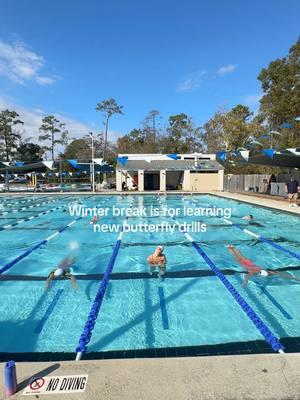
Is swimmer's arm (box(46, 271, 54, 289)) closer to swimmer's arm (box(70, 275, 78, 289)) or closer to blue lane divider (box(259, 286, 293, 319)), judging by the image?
swimmer's arm (box(70, 275, 78, 289))

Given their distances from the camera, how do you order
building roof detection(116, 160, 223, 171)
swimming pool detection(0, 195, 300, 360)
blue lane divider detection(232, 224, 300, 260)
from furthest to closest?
building roof detection(116, 160, 223, 171)
blue lane divider detection(232, 224, 300, 260)
swimming pool detection(0, 195, 300, 360)

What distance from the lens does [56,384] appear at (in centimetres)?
208

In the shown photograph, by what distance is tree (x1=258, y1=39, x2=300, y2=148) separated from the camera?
84.8 ft

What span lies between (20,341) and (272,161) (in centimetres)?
1811

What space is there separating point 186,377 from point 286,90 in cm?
3057

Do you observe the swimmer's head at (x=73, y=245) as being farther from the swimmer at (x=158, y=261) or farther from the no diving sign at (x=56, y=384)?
the no diving sign at (x=56, y=384)

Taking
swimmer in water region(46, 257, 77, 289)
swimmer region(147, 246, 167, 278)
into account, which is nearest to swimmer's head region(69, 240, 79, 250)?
swimmer in water region(46, 257, 77, 289)

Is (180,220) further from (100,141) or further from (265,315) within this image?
(100,141)

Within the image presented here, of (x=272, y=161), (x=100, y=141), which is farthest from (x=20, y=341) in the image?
(x=100, y=141)

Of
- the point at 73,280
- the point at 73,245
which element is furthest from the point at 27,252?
the point at 73,280

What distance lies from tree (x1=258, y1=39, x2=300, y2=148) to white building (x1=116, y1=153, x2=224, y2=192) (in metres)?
6.70

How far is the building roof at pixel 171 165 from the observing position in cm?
2817

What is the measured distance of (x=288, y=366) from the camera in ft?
7.36

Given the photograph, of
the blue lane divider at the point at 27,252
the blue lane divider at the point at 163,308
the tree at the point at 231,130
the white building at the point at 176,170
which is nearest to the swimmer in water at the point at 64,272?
the blue lane divider at the point at 27,252
